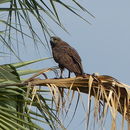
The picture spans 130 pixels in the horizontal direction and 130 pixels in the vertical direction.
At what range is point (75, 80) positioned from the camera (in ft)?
13.3

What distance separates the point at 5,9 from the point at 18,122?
55.8 inches

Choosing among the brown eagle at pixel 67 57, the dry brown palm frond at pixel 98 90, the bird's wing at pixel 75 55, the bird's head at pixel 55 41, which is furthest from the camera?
the bird's head at pixel 55 41

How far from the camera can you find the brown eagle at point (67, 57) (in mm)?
5465

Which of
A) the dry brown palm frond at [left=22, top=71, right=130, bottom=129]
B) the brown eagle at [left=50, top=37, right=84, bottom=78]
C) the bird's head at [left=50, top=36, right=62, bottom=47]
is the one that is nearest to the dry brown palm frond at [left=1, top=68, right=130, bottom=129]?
the dry brown palm frond at [left=22, top=71, right=130, bottom=129]

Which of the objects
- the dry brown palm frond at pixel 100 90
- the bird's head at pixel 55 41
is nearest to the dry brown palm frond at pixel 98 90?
the dry brown palm frond at pixel 100 90

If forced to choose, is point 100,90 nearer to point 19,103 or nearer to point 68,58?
point 19,103

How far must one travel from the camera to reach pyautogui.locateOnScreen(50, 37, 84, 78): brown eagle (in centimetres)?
546

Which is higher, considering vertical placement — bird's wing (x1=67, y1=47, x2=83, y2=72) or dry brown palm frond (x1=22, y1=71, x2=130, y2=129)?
bird's wing (x1=67, y1=47, x2=83, y2=72)

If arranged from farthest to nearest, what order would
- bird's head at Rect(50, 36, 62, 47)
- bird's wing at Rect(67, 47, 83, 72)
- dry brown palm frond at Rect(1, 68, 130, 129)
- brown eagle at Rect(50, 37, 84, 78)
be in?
bird's head at Rect(50, 36, 62, 47) < bird's wing at Rect(67, 47, 83, 72) < brown eagle at Rect(50, 37, 84, 78) < dry brown palm frond at Rect(1, 68, 130, 129)

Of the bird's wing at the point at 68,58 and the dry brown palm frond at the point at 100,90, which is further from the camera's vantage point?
the bird's wing at the point at 68,58

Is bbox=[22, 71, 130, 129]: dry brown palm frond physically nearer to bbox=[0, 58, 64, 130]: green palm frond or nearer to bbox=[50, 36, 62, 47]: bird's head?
bbox=[0, 58, 64, 130]: green palm frond

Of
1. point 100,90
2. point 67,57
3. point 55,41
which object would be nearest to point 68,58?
point 67,57

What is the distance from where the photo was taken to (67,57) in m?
6.00

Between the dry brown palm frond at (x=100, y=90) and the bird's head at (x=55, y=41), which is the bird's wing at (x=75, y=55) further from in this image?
the dry brown palm frond at (x=100, y=90)
